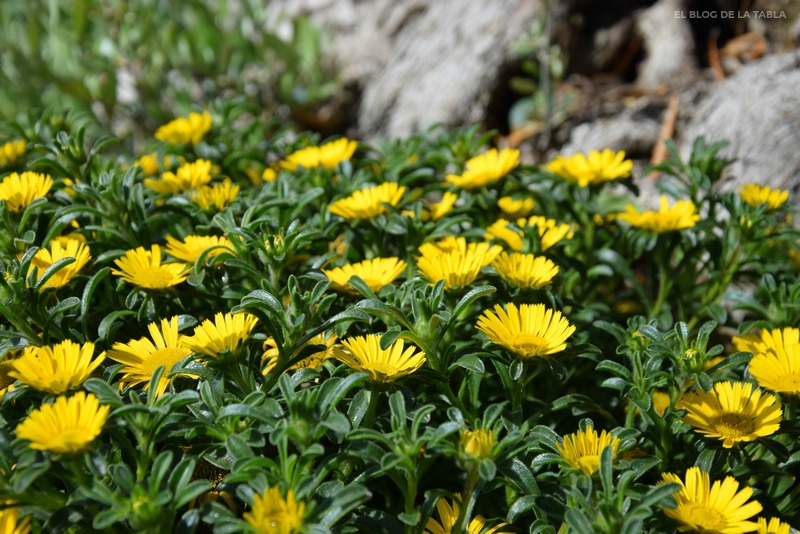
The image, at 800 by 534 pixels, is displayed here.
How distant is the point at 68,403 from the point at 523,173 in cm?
164

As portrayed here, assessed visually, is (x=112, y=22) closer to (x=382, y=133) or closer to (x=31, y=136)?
(x=382, y=133)

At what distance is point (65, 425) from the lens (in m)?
1.34

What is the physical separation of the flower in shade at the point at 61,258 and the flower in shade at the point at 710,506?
4.52 feet

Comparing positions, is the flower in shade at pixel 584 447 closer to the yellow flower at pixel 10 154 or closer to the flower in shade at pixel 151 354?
the flower in shade at pixel 151 354

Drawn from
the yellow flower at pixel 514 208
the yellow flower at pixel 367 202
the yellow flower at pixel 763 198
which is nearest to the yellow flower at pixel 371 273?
the yellow flower at pixel 367 202

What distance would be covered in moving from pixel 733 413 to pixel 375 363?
76 centimetres

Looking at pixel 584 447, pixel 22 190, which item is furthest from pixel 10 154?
pixel 584 447

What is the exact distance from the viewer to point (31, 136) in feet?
8.17

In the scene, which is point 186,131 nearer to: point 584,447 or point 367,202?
Answer: point 367,202

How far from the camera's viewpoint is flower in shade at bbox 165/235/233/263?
73.4 inches

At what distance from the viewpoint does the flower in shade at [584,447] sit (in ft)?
4.94

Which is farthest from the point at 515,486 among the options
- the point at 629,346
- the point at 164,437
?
the point at 164,437

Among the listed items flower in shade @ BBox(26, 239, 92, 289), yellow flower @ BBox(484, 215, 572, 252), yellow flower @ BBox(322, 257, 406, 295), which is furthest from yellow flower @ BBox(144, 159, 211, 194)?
yellow flower @ BBox(484, 215, 572, 252)

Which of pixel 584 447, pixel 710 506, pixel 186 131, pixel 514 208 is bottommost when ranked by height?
pixel 710 506
